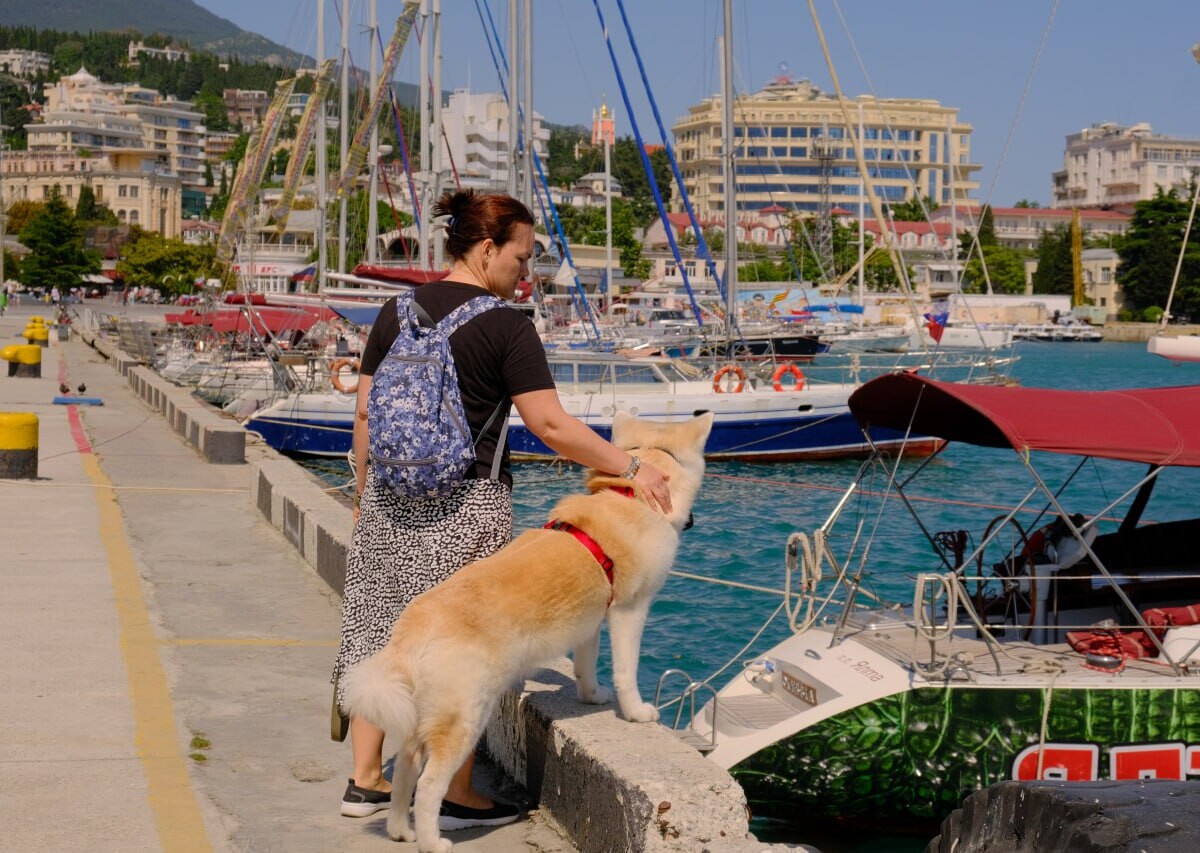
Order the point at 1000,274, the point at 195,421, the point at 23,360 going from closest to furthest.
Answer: the point at 195,421
the point at 23,360
the point at 1000,274

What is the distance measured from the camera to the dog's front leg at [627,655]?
529 centimetres

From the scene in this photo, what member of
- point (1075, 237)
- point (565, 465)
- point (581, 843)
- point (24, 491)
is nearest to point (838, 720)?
point (581, 843)

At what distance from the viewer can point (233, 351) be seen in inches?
1460

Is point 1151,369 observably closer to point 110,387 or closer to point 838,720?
point 110,387

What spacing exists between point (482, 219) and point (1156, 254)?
14848cm

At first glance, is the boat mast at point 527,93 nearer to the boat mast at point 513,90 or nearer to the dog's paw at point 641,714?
the boat mast at point 513,90

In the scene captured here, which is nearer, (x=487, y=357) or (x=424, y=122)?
(x=487, y=357)

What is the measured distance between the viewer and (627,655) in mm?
5336

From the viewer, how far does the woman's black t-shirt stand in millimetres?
5008

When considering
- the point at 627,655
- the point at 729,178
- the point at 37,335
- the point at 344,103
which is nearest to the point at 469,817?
the point at 627,655

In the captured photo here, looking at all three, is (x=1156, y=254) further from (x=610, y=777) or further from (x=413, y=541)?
(x=610, y=777)

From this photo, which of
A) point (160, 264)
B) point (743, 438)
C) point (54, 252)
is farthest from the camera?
point (160, 264)

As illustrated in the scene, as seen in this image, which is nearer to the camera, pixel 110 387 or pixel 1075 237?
pixel 110 387

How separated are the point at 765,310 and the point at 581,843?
210 feet
